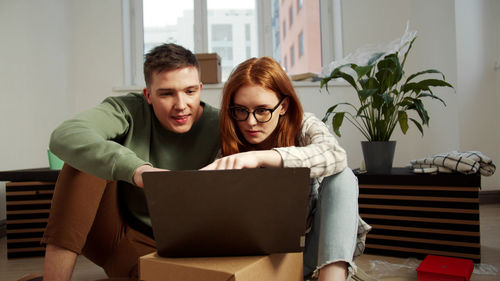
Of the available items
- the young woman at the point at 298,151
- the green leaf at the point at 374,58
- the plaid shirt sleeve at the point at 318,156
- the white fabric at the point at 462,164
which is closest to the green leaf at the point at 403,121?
the white fabric at the point at 462,164

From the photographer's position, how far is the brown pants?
96cm

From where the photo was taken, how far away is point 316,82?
2893mm

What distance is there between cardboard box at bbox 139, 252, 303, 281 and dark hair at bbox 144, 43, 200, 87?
0.61m

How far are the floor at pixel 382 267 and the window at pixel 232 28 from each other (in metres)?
1.78

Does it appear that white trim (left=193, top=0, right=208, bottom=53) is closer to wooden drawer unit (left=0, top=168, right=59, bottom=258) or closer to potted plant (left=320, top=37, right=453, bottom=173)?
potted plant (left=320, top=37, right=453, bottom=173)

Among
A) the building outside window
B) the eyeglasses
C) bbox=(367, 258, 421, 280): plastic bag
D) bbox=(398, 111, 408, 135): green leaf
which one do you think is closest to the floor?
bbox=(367, 258, 421, 280): plastic bag

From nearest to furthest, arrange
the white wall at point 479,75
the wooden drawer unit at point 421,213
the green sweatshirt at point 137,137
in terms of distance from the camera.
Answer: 1. the green sweatshirt at point 137,137
2. the wooden drawer unit at point 421,213
3. the white wall at point 479,75

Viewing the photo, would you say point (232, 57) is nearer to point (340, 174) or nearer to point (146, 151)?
point (146, 151)

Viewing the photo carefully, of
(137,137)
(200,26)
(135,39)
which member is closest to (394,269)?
(137,137)

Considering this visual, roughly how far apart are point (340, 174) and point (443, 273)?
0.63 m

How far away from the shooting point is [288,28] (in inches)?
126

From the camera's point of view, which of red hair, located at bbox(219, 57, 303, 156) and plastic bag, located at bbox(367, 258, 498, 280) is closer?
red hair, located at bbox(219, 57, 303, 156)

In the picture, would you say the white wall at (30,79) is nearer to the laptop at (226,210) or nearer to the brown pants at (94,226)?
the brown pants at (94,226)

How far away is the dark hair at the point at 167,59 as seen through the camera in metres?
1.12
